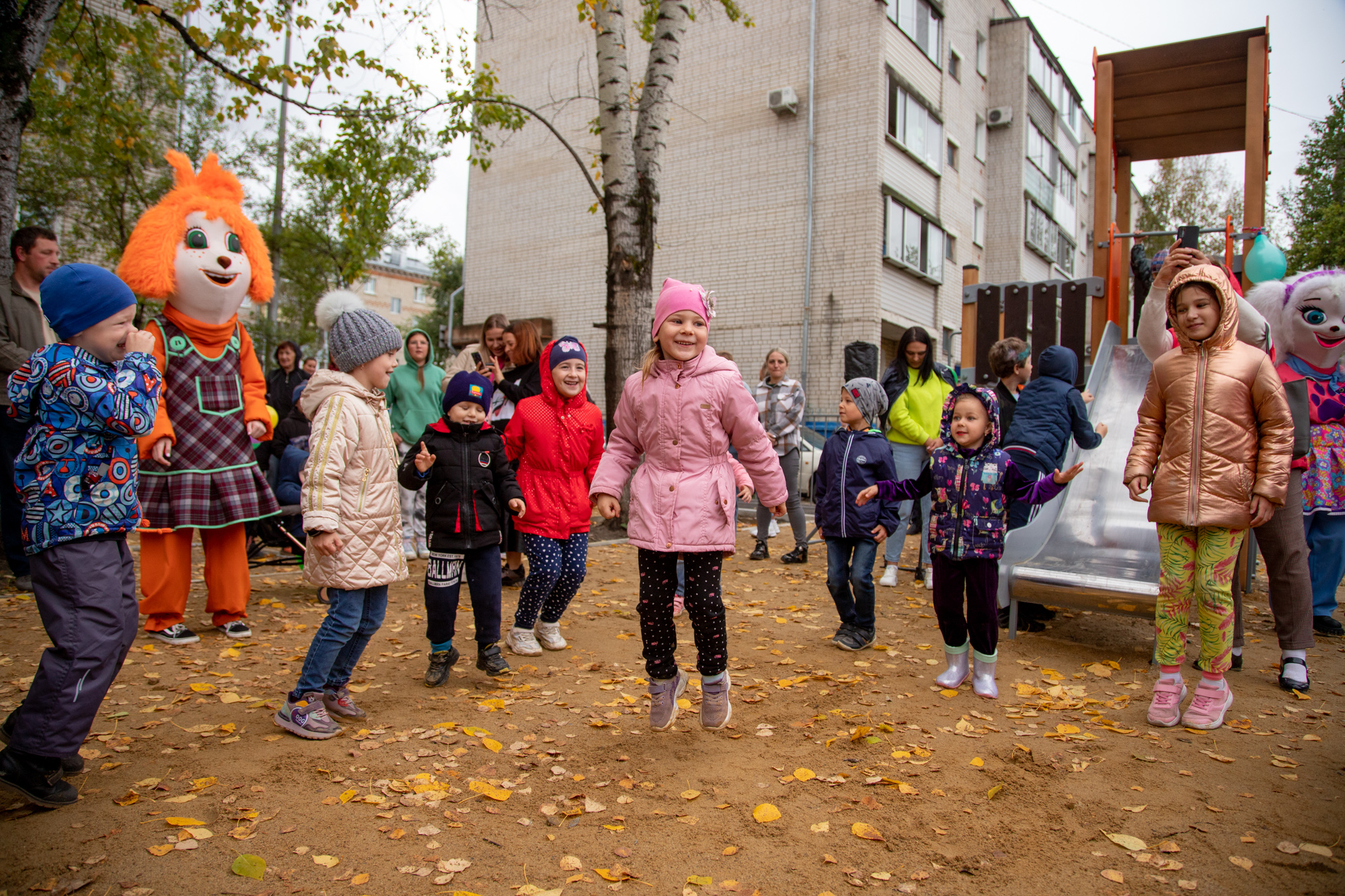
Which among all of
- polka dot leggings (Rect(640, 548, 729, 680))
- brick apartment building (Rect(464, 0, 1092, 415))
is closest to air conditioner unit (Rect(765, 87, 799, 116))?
brick apartment building (Rect(464, 0, 1092, 415))

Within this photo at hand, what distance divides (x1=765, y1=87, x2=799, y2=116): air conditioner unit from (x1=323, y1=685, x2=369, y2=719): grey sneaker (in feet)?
58.9

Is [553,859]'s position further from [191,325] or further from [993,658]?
[191,325]

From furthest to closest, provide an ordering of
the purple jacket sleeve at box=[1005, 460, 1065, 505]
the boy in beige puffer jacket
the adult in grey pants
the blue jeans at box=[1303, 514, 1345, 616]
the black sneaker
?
1. the adult in grey pants
2. the blue jeans at box=[1303, 514, 1345, 616]
3. the black sneaker
4. the purple jacket sleeve at box=[1005, 460, 1065, 505]
5. the boy in beige puffer jacket

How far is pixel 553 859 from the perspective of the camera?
2588 millimetres

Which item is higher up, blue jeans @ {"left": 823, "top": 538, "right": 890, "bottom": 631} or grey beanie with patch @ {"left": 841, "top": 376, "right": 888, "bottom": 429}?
grey beanie with patch @ {"left": 841, "top": 376, "right": 888, "bottom": 429}

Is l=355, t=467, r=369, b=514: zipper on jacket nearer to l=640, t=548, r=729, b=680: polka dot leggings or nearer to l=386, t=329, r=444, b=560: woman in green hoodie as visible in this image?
l=640, t=548, r=729, b=680: polka dot leggings

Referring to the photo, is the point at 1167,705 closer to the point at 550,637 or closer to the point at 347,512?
the point at 550,637

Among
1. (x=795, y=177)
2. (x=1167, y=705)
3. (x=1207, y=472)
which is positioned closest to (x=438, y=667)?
(x=1167, y=705)

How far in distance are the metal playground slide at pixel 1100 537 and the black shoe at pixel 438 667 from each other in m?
3.31

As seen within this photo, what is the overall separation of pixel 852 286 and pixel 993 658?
1517cm

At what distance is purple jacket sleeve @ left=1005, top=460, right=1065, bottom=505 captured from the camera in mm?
4062

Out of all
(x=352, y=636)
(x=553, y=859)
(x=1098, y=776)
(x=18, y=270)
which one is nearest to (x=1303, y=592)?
(x=1098, y=776)

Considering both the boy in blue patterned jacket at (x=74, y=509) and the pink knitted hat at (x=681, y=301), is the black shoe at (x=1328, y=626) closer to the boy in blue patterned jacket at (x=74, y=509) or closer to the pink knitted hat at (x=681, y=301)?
the pink knitted hat at (x=681, y=301)

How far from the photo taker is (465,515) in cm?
423
